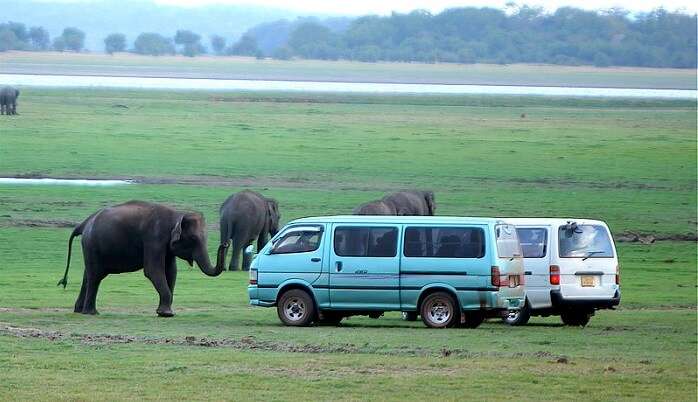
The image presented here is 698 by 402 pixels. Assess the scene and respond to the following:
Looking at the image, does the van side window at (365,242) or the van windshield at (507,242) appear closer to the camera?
the van windshield at (507,242)

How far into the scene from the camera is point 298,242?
73.4 feet

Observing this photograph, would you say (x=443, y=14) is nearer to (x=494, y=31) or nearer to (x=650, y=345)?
(x=494, y=31)

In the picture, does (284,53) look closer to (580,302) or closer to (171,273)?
(171,273)

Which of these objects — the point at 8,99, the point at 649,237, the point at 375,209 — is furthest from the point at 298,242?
the point at 8,99

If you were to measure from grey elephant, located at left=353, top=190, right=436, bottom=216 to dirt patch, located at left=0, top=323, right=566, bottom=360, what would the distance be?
11.0 metres

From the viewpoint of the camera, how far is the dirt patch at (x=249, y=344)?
18.8 m

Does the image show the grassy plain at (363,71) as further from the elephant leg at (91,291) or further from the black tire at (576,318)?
the black tire at (576,318)

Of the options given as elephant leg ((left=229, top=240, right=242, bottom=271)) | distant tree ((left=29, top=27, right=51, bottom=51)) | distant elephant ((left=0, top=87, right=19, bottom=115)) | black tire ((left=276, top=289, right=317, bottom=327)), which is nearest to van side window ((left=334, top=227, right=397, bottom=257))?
black tire ((left=276, top=289, right=317, bottom=327))

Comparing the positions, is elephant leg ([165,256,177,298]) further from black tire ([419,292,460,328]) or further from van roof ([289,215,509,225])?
black tire ([419,292,460,328])

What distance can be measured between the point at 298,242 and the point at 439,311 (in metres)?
2.14

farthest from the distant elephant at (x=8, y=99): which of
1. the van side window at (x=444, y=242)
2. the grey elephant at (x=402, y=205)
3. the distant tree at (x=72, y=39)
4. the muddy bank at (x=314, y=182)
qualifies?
the distant tree at (x=72, y=39)

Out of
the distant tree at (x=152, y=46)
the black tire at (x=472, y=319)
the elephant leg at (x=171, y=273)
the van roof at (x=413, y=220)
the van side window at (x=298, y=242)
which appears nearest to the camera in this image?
the van roof at (x=413, y=220)

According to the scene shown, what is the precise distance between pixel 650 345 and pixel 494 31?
513ft

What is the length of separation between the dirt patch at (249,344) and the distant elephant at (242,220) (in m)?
11.5
